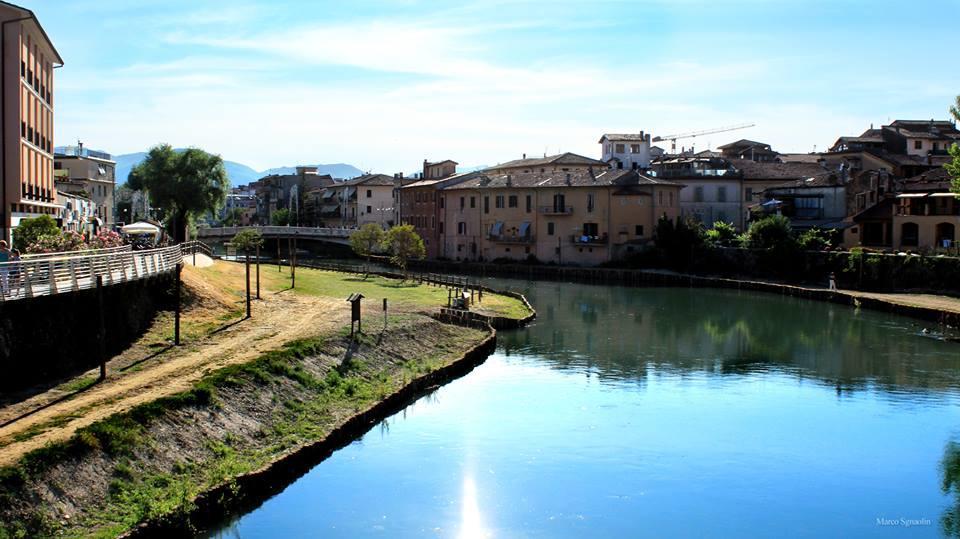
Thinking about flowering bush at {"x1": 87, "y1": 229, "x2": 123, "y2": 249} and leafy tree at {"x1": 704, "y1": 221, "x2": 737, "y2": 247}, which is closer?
flowering bush at {"x1": 87, "y1": 229, "x2": 123, "y2": 249}

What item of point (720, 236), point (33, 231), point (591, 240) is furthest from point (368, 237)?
point (33, 231)

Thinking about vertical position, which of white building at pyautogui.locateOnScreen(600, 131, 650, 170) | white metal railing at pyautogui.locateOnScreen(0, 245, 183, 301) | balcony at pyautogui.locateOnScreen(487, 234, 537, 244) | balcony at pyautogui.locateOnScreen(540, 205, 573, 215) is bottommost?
white metal railing at pyautogui.locateOnScreen(0, 245, 183, 301)

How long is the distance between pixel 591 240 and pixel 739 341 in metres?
38.5

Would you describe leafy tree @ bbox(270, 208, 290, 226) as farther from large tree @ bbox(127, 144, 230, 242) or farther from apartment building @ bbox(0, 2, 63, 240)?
apartment building @ bbox(0, 2, 63, 240)

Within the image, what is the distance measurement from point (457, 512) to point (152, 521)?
20.9 ft

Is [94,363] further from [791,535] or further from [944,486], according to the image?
[944,486]

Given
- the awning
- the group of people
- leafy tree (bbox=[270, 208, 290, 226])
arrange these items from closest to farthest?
the group of people
the awning
leafy tree (bbox=[270, 208, 290, 226])

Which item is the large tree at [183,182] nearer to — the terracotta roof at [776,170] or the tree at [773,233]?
the tree at [773,233]

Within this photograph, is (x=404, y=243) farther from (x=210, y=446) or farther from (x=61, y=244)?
(x=210, y=446)

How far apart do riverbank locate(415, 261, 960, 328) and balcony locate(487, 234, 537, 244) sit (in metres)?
4.11

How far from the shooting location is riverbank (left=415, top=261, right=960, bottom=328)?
51.6 m

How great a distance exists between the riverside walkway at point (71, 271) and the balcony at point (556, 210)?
56.6 m

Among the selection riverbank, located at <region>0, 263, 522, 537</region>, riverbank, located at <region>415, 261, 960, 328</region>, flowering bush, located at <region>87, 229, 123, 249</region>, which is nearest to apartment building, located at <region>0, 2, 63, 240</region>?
flowering bush, located at <region>87, 229, 123, 249</region>

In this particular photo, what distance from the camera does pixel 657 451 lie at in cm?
2542
